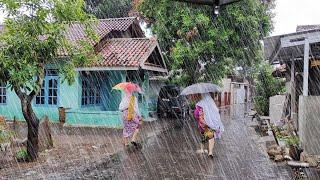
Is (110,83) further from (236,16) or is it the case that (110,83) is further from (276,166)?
(276,166)

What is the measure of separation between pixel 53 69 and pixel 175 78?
8.21m

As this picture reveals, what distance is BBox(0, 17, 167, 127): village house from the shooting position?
54.5 ft

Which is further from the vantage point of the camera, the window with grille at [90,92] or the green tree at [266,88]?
the green tree at [266,88]

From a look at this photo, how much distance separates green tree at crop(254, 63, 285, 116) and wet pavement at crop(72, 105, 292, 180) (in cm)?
1000

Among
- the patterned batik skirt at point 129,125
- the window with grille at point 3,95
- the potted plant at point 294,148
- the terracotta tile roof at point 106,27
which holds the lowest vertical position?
the potted plant at point 294,148

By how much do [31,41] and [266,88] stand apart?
1735 centimetres

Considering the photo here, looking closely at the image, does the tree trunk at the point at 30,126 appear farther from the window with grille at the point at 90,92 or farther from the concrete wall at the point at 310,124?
the window with grille at the point at 90,92

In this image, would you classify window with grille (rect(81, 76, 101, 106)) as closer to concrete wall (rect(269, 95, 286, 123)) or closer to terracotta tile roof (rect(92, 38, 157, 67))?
terracotta tile roof (rect(92, 38, 157, 67))

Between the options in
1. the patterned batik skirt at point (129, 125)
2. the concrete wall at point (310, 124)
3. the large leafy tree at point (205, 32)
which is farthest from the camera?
the large leafy tree at point (205, 32)

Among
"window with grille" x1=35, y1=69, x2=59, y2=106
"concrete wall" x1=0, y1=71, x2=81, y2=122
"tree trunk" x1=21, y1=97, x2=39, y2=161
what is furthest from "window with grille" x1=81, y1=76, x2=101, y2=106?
"tree trunk" x1=21, y1=97, x2=39, y2=161

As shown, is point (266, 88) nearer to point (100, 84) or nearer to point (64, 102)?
point (100, 84)

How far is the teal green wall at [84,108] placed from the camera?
1639cm

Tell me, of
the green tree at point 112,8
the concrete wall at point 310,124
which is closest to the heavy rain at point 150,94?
the concrete wall at point 310,124

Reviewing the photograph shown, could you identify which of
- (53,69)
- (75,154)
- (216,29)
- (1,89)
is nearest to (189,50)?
(216,29)
